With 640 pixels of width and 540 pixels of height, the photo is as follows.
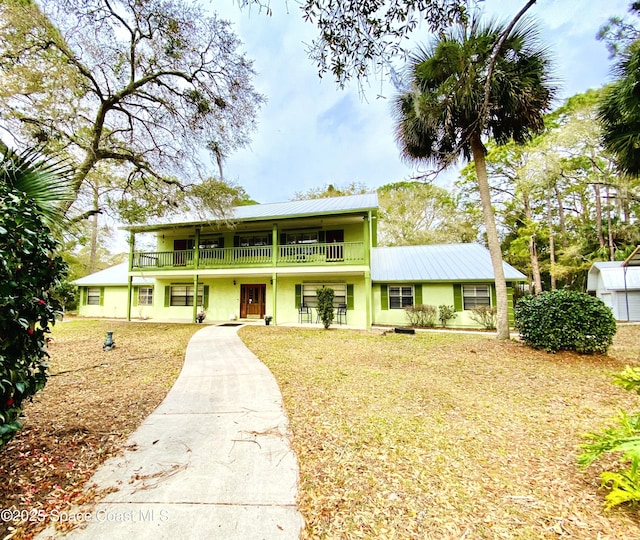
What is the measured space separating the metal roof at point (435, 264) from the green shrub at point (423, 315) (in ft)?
A: 4.44

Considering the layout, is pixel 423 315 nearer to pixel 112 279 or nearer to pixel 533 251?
pixel 533 251

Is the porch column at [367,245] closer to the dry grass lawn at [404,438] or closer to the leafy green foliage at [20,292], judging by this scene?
the dry grass lawn at [404,438]

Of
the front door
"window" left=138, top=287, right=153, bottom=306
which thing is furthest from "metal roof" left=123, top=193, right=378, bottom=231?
"window" left=138, top=287, right=153, bottom=306

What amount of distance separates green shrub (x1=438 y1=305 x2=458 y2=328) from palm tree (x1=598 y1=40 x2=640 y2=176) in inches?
304

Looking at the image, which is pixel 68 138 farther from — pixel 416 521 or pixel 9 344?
pixel 416 521

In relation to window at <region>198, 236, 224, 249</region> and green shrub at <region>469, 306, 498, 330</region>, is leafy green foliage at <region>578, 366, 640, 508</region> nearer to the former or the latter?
green shrub at <region>469, 306, 498, 330</region>

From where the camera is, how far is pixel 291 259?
14.3 m

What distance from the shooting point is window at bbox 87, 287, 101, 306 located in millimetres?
19297

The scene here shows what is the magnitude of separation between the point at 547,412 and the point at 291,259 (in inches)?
450

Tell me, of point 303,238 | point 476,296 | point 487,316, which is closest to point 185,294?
point 303,238

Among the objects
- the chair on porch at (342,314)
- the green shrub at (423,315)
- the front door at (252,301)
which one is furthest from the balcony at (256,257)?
the green shrub at (423,315)

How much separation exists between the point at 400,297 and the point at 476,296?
340 centimetres

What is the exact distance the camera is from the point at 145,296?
60.2ft

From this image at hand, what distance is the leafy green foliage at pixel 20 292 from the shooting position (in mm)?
Result: 2137
